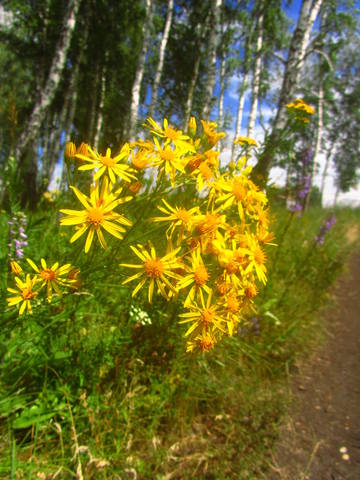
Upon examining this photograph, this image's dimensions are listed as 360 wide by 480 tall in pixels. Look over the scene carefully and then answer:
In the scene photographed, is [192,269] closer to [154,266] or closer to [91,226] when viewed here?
[154,266]

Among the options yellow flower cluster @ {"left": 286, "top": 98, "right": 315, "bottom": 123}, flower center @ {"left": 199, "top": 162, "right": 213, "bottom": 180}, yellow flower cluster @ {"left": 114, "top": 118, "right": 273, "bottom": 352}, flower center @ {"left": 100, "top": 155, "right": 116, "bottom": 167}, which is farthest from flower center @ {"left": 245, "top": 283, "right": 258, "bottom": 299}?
yellow flower cluster @ {"left": 286, "top": 98, "right": 315, "bottom": 123}

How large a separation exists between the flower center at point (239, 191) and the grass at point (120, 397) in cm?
51

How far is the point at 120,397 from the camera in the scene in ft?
5.19

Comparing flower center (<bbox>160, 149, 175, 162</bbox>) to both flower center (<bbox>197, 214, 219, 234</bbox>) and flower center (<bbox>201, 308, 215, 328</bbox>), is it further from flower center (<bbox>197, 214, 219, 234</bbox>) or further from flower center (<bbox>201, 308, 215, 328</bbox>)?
flower center (<bbox>201, 308, 215, 328</bbox>)

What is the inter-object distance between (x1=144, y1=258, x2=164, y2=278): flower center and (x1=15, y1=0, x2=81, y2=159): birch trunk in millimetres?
5272

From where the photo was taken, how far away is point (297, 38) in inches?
208

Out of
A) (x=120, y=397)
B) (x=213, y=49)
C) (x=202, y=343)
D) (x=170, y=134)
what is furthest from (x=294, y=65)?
(x=120, y=397)

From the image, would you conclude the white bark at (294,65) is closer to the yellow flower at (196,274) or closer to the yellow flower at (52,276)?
the yellow flower at (196,274)

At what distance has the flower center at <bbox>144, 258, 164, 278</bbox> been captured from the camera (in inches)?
37.8

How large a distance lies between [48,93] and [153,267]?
19.4 feet

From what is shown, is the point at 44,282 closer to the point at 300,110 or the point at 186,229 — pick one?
the point at 186,229

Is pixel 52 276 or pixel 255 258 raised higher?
pixel 255 258

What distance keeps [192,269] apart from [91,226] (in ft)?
1.20

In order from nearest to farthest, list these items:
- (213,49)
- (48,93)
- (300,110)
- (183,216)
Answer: (183,216), (300,110), (48,93), (213,49)
